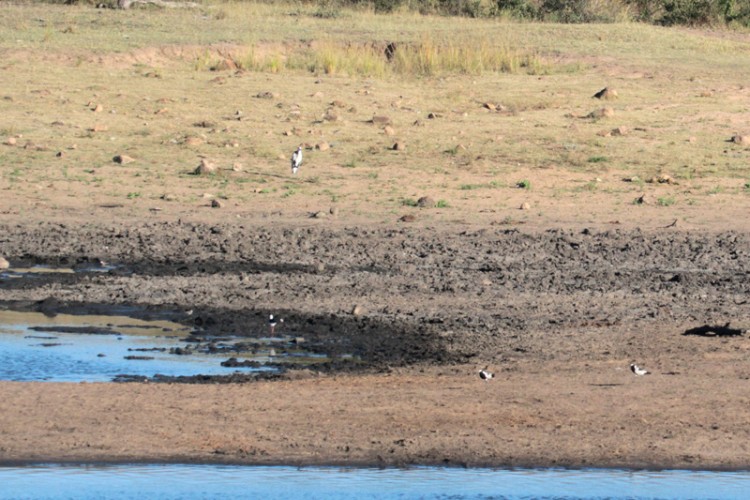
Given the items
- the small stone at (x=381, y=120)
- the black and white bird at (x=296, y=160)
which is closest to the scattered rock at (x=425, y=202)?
the black and white bird at (x=296, y=160)

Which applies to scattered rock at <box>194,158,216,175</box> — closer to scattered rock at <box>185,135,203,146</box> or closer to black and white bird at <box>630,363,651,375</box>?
scattered rock at <box>185,135,203,146</box>

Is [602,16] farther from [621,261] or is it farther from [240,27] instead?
[621,261]

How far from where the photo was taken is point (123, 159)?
1506cm

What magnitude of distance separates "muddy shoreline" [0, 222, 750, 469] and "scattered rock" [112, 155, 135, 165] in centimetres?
260

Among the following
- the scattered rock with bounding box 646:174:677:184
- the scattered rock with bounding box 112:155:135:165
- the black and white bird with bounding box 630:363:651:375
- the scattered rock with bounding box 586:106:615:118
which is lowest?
the scattered rock with bounding box 112:155:135:165

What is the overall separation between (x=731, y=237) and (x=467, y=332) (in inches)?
169

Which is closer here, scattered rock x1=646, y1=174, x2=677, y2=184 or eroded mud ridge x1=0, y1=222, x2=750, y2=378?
eroded mud ridge x1=0, y1=222, x2=750, y2=378

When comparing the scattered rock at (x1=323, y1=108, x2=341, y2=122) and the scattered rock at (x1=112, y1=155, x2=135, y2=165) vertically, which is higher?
the scattered rock at (x1=323, y1=108, x2=341, y2=122)

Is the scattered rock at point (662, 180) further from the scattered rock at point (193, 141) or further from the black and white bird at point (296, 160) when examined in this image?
the scattered rock at point (193, 141)

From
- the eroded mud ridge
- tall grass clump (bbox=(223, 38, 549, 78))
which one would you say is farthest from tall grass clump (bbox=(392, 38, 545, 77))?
the eroded mud ridge

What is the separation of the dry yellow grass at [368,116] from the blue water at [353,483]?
711 centimetres

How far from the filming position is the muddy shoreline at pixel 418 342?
618cm

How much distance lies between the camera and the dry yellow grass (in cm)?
1395

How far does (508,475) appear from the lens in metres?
5.91
